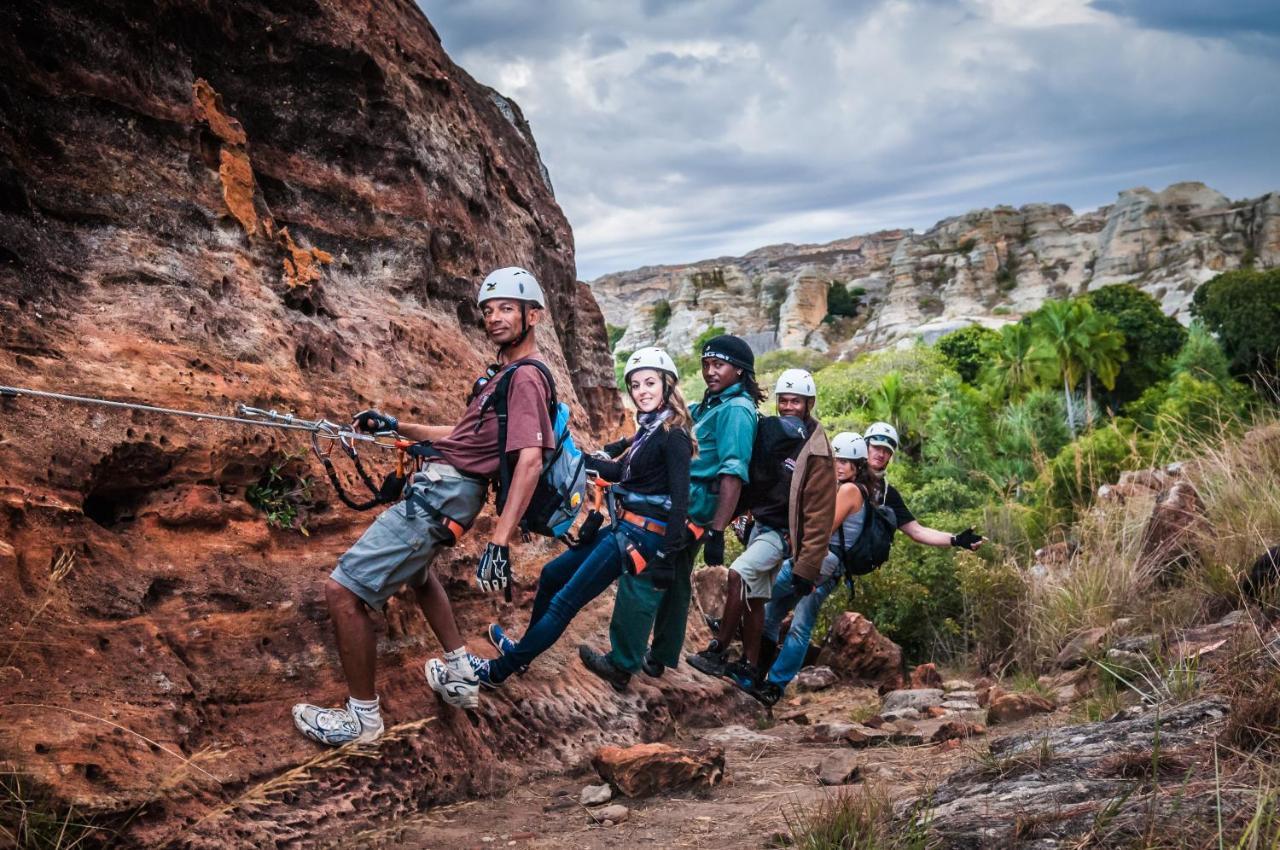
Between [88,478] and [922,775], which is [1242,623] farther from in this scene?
[88,478]

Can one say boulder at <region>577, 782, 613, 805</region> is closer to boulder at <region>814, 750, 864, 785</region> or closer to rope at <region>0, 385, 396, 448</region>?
boulder at <region>814, 750, 864, 785</region>

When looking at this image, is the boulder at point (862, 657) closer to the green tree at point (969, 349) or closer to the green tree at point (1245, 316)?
the green tree at point (1245, 316)

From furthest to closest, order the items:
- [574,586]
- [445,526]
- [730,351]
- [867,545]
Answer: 1. [867,545]
2. [730,351]
3. [574,586]
4. [445,526]

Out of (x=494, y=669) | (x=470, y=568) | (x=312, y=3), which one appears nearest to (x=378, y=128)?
(x=312, y=3)

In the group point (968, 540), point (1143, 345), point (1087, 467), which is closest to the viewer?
point (968, 540)

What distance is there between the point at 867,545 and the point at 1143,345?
43.8 m

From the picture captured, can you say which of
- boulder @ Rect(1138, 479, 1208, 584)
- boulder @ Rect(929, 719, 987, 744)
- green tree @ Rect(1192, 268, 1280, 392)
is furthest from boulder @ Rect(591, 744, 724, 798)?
green tree @ Rect(1192, 268, 1280, 392)

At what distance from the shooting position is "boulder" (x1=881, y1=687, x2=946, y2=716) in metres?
8.15

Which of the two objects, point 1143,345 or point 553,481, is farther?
point 1143,345

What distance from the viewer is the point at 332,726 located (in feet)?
15.6

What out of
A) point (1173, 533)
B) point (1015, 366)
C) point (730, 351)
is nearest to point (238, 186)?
point (730, 351)

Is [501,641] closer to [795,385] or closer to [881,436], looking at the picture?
[795,385]

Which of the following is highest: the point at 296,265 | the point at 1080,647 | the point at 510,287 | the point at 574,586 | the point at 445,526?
the point at 296,265

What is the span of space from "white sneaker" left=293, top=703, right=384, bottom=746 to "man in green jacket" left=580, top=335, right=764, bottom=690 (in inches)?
75.0
